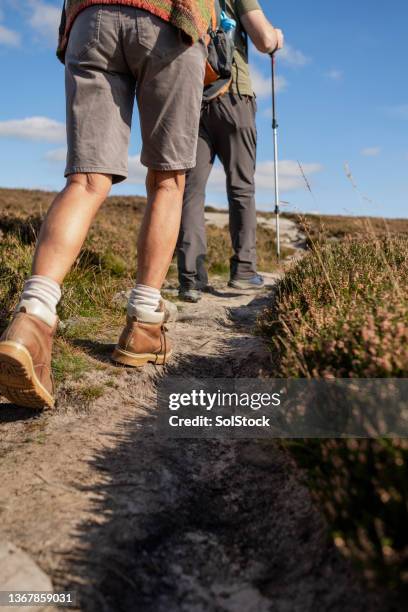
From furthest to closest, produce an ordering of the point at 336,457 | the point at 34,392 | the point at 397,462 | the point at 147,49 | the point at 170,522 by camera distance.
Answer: the point at 147,49, the point at 34,392, the point at 170,522, the point at 336,457, the point at 397,462

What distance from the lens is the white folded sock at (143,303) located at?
11.0 ft

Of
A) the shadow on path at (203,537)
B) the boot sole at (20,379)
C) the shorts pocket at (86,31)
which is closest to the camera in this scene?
the shadow on path at (203,537)

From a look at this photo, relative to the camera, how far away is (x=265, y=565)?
1.96 meters

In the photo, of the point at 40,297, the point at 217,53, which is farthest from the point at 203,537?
the point at 217,53

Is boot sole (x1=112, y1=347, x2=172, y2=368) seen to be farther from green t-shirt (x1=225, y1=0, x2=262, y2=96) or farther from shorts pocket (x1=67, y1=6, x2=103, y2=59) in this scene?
green t-shirt (x1=225, y1=0, x2=262, y2=96)

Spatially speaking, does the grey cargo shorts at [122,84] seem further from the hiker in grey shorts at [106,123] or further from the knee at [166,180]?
the knee at [166,180]

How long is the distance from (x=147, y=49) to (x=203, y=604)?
101 inches

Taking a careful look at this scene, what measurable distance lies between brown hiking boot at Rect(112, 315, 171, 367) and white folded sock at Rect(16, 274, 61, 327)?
638 mm

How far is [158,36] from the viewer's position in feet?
9.70

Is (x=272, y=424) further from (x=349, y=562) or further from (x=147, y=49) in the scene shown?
(x=147, y=49)

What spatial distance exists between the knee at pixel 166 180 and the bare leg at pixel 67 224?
39cm

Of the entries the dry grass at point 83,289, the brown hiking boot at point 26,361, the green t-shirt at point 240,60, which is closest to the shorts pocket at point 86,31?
the brown hiking boot at point 26,361

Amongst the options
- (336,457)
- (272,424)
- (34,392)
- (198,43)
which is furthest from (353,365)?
(198,43)

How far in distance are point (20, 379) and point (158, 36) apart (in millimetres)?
1882
